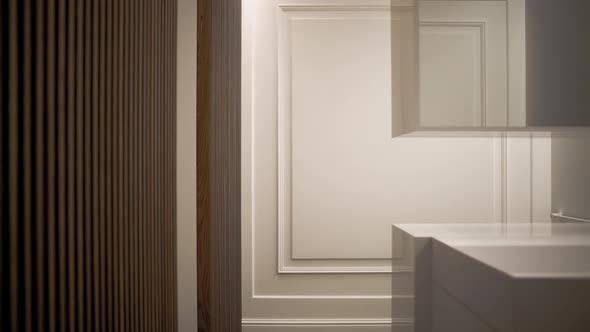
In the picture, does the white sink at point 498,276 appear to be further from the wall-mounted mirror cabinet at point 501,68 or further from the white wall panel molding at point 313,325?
the white wall panel molding at point 313,325

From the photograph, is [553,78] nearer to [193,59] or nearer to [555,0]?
[555,0]

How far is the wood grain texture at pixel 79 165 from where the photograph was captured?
299 millimetres

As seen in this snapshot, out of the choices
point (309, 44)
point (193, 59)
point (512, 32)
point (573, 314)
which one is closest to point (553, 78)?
point (512, 32)

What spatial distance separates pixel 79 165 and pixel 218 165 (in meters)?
0.76

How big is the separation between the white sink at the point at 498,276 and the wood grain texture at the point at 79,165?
0.55 metres

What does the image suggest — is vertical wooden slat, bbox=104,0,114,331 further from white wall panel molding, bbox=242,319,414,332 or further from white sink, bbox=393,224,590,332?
white wall panel molding, bbox=242,319,414,332

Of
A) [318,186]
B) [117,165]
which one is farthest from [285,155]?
[117,165]

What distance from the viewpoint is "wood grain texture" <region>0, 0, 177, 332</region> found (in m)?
0.30

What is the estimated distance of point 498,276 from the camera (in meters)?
0.65

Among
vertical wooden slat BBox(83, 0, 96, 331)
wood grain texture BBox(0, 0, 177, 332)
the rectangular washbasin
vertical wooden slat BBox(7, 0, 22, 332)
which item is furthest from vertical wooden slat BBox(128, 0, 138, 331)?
the rectangular washbasin

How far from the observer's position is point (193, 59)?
36.5 inches

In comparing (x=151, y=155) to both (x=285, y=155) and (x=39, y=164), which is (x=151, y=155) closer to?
(x=39, y=164)

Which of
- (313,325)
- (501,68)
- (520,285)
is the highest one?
(501,68)

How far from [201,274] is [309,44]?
139 centimetres
